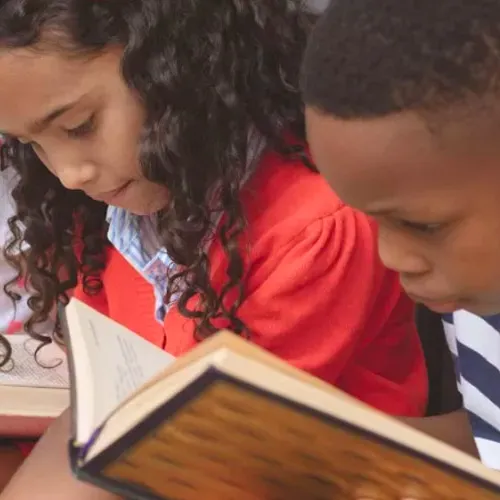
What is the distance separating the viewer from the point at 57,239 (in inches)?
41.3

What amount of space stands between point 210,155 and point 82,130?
0.12 meters

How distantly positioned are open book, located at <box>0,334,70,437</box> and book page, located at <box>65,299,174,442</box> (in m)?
0.26

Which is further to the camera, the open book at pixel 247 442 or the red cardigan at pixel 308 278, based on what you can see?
the red cardigan at pixel 308 278

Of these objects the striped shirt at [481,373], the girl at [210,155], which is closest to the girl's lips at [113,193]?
the girl at [210,155]

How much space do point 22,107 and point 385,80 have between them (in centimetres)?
39

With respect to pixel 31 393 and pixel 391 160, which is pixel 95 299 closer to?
pixel 31 393

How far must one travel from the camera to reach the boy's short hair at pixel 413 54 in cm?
53

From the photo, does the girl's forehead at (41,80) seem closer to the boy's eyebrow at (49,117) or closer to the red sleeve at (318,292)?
the boy's eyebrow at (49,117)

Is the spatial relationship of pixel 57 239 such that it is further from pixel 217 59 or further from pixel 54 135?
pixel 217 59

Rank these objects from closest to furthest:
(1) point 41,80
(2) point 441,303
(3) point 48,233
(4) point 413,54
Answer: (4) point 413,54
(2) point 441,303
(1) point 41,80
(3) point 48,233

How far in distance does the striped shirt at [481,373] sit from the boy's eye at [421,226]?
7.2 inches

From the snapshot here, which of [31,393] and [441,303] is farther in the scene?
[31,393]

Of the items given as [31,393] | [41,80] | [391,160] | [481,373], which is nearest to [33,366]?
[31,393]

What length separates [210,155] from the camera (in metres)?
0.87
